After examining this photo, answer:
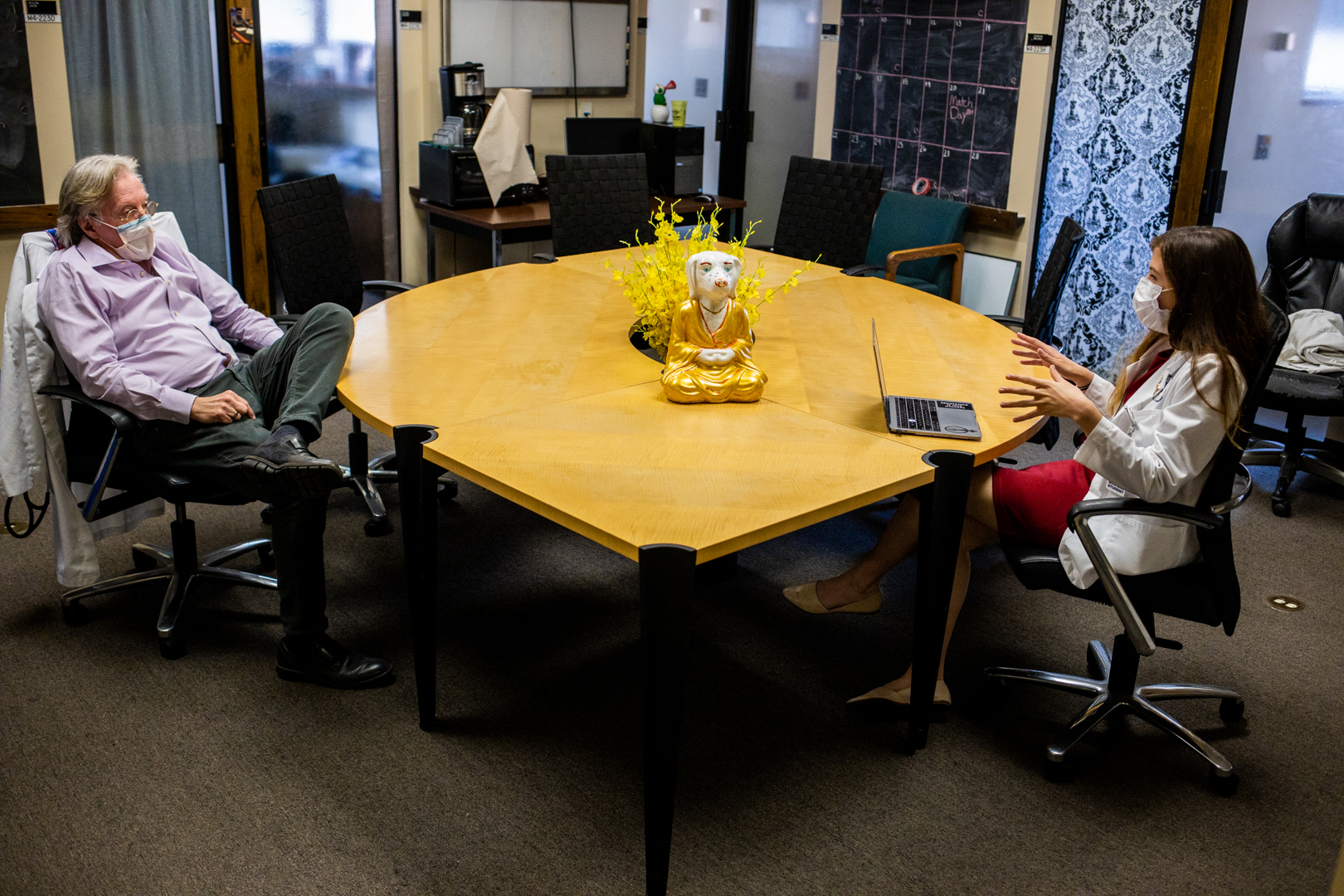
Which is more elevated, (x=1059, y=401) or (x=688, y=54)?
(x=688, y=54)

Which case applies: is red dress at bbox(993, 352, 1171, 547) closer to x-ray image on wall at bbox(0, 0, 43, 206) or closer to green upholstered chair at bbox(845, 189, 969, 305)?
green upholstered chair at bbox(845, 189, 969, 305)

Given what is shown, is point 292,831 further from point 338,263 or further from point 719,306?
point 338,263

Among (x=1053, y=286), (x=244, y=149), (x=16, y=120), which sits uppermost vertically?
(x=16, y=120)

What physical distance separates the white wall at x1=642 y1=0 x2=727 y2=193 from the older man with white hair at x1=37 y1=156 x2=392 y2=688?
4092 mm

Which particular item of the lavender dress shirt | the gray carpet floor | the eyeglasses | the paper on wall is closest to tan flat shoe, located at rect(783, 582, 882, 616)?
the gray carpet floor

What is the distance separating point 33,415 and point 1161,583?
2662mm

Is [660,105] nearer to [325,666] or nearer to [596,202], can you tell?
[596,202]

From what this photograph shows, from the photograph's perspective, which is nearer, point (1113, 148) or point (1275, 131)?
point (1275, 131)

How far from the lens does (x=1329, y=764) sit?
103 inches

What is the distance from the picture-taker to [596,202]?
470cm

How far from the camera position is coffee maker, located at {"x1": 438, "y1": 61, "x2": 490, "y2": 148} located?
17.8ft

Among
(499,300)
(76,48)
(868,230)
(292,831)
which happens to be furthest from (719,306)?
(76,48)

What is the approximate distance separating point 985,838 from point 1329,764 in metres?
0.94

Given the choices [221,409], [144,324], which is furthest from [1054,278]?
[144,324]
